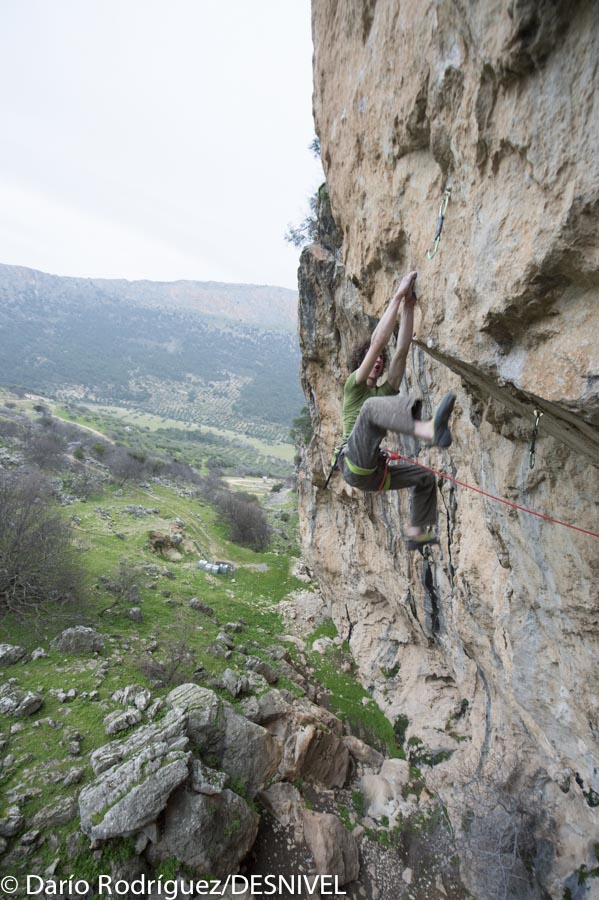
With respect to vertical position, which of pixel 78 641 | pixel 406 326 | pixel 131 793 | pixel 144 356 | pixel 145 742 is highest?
pixel 406 326

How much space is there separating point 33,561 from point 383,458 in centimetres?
1196

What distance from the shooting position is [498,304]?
2447 millimetres

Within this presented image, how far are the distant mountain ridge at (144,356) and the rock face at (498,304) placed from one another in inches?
3403

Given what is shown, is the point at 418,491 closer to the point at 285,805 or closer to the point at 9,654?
the point at 285,805

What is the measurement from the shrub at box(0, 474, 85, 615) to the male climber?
10.9 meters

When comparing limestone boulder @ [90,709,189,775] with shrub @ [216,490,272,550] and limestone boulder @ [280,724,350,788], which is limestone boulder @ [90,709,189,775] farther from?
shrub @ [216,490,272,550]

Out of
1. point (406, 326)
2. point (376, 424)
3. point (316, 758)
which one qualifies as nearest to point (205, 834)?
point (316, 758)

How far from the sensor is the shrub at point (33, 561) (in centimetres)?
1130

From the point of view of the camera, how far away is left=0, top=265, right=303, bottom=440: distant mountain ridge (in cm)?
10056

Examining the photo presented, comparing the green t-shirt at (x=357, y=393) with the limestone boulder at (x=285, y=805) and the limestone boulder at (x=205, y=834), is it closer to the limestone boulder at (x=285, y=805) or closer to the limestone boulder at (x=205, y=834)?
the limestone boulder at (x=205, y=834)

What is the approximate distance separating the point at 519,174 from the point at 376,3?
7.77 ft

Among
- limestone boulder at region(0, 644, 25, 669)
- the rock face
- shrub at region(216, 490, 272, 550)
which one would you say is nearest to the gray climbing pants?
the rock face

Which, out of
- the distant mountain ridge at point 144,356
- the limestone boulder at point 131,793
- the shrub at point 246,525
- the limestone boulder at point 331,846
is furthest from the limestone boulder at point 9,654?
the distant mountain ridge at point 144,356

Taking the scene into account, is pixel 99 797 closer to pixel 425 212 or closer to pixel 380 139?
pixel 425 212
